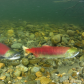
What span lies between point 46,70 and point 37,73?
20 cm

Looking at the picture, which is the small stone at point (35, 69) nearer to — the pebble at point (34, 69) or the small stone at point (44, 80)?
the pebble at point (34, 69)

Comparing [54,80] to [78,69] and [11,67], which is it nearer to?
[78,69]

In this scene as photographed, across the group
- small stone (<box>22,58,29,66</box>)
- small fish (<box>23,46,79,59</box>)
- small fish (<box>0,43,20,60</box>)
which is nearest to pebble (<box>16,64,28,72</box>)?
small stone (<box>22,58,29,66</box>)

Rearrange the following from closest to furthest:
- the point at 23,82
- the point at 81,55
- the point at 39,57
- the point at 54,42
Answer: the point at 23,82
the point at 39,57
the point at 81,55
the point at 54,42

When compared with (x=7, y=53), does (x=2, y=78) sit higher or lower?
lower

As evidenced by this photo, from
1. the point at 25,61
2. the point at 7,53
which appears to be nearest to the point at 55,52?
the point at 25,61

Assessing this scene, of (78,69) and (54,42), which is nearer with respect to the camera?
(78,69)

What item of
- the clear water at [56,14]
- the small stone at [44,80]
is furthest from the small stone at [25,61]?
the clear water at [56,14]

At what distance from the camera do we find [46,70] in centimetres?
173

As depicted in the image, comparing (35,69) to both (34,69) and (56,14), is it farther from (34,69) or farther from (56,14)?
(56,14)

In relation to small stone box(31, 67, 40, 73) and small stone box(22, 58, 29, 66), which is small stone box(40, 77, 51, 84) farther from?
small stone box(22, 58, 29, 66)

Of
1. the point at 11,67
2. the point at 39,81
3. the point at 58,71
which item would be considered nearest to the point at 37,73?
the point at 39,81

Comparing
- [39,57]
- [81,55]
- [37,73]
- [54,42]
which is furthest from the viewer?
[54,42]

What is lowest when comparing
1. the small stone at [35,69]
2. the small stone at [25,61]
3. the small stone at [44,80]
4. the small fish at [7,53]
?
the small stone at [44,80]
